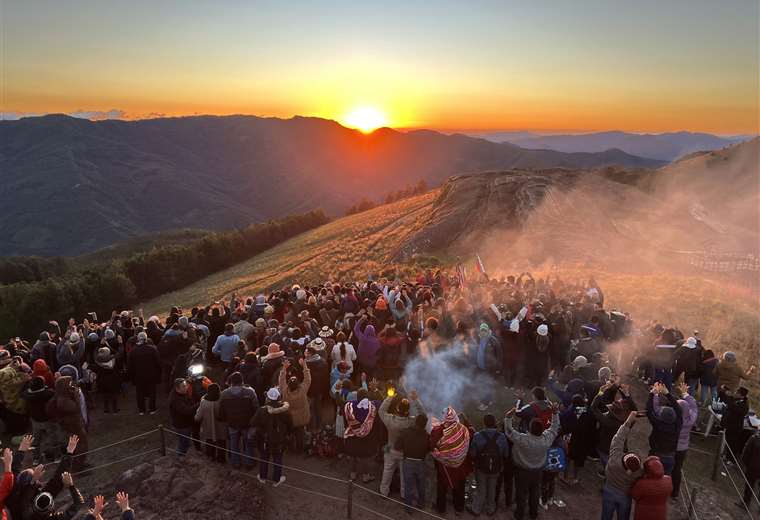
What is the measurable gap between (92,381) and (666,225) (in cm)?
A: 4076

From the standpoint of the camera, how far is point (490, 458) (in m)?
7.73

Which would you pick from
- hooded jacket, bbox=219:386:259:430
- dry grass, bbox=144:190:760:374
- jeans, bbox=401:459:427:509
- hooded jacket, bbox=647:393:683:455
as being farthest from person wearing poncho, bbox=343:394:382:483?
dry grass, bbox=144:190:760:374

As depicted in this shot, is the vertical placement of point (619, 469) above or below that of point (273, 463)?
above

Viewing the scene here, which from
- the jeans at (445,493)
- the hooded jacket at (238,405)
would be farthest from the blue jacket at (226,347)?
the jeans at (445,493)

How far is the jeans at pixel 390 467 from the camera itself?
327 inches

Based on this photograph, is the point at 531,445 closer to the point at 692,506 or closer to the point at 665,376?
the point at 692,506

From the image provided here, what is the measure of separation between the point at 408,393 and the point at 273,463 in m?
3.07

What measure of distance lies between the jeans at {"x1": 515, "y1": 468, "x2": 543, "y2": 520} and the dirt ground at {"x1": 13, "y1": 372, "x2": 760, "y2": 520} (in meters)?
0.41

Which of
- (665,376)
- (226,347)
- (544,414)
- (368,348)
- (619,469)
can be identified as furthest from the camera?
(665,376)

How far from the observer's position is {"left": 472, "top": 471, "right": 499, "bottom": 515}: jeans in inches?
319

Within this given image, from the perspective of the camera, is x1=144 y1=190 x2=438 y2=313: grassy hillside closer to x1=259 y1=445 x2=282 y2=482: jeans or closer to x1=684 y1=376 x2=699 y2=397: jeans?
x1=684 y1=376 x2=699 y2=397: jeans

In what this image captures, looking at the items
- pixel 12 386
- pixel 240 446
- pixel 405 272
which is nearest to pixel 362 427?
pixel 240 446

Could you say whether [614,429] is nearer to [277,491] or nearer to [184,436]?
[277,491]

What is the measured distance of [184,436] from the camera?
367 inches
